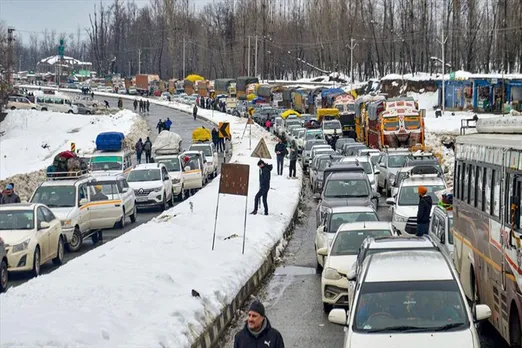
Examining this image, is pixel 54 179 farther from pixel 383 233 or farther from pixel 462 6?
pixel 462 6

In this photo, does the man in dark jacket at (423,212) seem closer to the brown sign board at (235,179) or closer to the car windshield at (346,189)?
the brown sign board at (235,179)

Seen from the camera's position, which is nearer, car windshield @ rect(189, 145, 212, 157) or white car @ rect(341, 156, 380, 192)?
white car @ rect(341, 156, 380, 192)

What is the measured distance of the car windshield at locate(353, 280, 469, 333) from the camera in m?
10.2

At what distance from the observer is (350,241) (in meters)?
17.4

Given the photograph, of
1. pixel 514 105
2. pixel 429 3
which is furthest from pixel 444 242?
pixel 429 3

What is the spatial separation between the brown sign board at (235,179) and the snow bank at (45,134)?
1356 inches

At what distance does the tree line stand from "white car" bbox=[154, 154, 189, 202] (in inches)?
1670

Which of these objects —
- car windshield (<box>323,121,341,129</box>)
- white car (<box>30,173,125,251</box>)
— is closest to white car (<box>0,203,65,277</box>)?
white car (<box>30,173,125,251</box>)

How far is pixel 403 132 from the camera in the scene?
49312mm

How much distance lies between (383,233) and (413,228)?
616cm

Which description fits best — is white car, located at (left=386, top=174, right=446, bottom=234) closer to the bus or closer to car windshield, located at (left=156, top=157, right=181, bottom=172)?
the bus

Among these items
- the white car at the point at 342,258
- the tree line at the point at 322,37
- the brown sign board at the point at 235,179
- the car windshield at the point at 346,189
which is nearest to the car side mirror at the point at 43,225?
the brown sign board at the point at 235,179

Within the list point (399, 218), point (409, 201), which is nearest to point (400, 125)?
point (409, 201)

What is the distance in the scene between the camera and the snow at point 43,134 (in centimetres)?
6734
